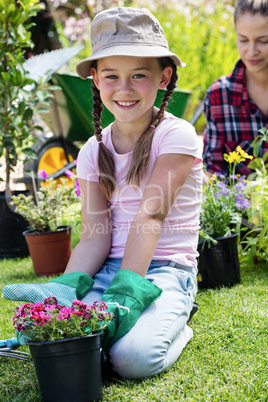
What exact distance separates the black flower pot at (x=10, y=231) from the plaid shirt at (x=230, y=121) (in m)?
1.25

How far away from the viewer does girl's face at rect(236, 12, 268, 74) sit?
2.66 metres

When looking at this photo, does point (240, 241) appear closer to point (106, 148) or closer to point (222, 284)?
point (222, 284)

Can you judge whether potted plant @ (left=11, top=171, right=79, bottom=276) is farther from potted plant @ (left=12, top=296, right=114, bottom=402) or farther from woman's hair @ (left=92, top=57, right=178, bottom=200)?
potted plant @ (left=12, top=296, right=114, bottom=402)

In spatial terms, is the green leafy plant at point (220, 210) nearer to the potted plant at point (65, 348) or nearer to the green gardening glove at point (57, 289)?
the green gardening glove at point (57, 289)

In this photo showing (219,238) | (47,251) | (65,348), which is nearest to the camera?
(65,348)


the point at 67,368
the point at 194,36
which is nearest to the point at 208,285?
the point at 67,368

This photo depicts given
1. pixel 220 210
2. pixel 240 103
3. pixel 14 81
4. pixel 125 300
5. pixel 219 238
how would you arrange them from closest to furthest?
pixel 125 300 < pixel 219 238 < pixel 220 210 < pixel 240 103 < pixel 14 81

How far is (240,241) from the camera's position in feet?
9.08

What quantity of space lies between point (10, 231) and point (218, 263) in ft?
4.81

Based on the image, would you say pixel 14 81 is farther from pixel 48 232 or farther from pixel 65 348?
pixel 65 348

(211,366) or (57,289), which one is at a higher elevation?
(57,289)

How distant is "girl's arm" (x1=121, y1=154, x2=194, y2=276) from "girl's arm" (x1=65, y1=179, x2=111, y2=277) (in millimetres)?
252

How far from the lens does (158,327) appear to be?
1608 millimetres

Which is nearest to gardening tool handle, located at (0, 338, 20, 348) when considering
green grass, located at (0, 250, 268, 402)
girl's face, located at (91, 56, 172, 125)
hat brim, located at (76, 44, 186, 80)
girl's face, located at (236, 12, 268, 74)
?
green grass, located at (0, 250, 268, 402)
